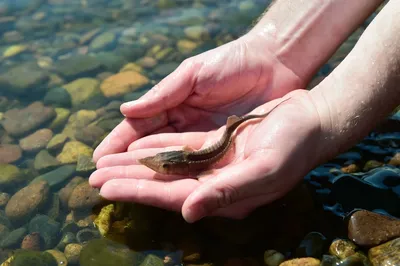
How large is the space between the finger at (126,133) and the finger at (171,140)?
5.0 inches

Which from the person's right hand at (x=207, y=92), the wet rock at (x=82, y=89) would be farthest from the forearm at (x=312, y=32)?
the wet rock at (x=82, y=89)

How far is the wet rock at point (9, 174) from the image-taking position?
542 cm

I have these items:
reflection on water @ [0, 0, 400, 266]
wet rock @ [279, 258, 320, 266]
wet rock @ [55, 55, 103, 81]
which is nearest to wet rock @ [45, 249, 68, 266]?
reflection on water @ [0, 0, 400, 266]

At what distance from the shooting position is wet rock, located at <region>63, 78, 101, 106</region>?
6.76 metres

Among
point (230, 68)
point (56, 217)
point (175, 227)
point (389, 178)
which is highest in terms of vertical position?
point (230, 68)

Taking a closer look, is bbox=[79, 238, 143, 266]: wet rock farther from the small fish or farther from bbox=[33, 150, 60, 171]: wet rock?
bbox=[33, 150, 60, 171]: wet rock

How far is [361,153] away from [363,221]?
44.0 inches

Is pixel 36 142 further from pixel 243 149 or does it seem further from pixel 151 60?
pixel 243 149

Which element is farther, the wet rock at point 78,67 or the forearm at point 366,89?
the wet rock at point 78,67

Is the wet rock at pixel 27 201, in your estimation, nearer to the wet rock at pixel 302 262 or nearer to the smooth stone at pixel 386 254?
the wet rock at pixel 302 262

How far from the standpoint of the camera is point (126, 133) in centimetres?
503

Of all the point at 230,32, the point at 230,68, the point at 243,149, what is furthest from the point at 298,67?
the point at 230,32

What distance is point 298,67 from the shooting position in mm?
5594

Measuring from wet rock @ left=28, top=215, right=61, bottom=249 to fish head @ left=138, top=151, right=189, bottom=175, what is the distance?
1.17 metres
